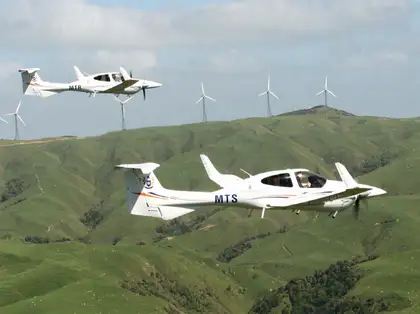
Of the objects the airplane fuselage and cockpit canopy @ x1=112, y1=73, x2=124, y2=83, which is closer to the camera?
the airplane fuselage

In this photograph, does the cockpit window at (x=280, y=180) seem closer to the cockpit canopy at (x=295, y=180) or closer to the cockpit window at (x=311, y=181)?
the cockpit canopy at (x=295, y=180)

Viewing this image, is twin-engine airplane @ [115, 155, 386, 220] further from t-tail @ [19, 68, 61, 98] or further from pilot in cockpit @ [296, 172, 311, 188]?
t-tail @ [19, 68, 61, 98]

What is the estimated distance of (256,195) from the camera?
6662cm

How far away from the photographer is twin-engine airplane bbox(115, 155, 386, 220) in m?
65.4

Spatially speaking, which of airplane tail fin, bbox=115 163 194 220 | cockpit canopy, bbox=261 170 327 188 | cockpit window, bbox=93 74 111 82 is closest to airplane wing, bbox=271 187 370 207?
cockpit canopy, bbox=261 170 327 188

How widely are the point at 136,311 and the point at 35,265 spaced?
120 ft

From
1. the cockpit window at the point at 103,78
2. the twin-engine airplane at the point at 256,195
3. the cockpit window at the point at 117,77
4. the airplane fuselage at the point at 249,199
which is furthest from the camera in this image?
the cockpit window at the point at 117,77

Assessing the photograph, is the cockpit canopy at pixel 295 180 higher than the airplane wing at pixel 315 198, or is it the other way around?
the cockpit canopy at pixel 295 180

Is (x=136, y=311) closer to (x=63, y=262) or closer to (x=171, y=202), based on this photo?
(x=63, y=262)

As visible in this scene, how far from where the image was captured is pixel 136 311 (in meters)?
168

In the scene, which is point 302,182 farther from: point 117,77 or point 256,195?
point 117,77

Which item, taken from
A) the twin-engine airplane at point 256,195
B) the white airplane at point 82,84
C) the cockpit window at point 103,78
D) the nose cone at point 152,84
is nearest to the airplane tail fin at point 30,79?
the white airplane at point 82,84

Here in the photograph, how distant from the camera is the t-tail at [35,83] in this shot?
90750mm

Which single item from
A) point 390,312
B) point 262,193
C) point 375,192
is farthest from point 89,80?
point 390,312
